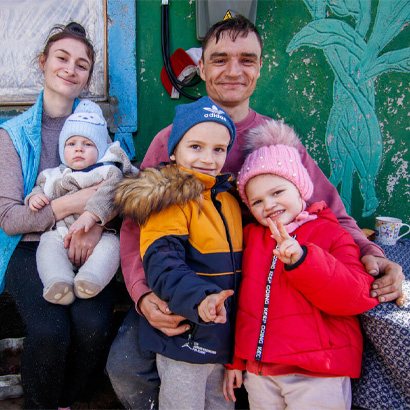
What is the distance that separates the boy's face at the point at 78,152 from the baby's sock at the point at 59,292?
0.80m

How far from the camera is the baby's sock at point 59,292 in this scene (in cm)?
173

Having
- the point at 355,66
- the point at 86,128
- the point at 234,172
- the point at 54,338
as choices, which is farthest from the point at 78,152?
the point at 355,66

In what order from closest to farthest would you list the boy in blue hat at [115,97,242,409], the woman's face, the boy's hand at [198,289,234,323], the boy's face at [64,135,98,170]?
the boy's hand at [198,289,234,323]
the boy in blue hat at [115,97,242,409]
the boy's face at [64,135,98,170]
the woman's face

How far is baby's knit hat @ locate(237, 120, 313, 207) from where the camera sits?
5.98 ft

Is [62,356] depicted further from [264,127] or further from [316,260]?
[264,127]

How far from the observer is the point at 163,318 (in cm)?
161

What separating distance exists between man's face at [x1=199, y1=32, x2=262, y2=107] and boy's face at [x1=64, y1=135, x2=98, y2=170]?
0.91 m

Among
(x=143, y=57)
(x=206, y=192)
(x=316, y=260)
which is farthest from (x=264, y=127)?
(x=143, y=57)

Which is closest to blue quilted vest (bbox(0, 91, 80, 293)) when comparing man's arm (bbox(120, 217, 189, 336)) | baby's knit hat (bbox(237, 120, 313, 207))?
man's arm (bbox(120, 217, 189, 336))

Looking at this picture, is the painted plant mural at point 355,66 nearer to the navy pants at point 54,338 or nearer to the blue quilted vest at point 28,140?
the blue quilted vest at point 28,140

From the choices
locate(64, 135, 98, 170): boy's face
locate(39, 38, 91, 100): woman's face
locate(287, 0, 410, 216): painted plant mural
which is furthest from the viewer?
locate(287, 0, 410, 216): painted plant mural

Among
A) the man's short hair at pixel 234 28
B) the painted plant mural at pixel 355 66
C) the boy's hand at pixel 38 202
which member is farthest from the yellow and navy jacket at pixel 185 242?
the painted plant mural at pixel 355 66

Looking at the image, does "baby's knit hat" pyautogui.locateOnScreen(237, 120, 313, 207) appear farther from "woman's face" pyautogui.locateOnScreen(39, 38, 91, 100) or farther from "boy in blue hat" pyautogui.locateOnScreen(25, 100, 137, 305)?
"woman's face" pyautogui.locateOnScreen(39, 38, 91, 100)

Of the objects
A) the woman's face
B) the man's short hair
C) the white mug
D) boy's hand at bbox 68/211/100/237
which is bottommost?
the white mug
